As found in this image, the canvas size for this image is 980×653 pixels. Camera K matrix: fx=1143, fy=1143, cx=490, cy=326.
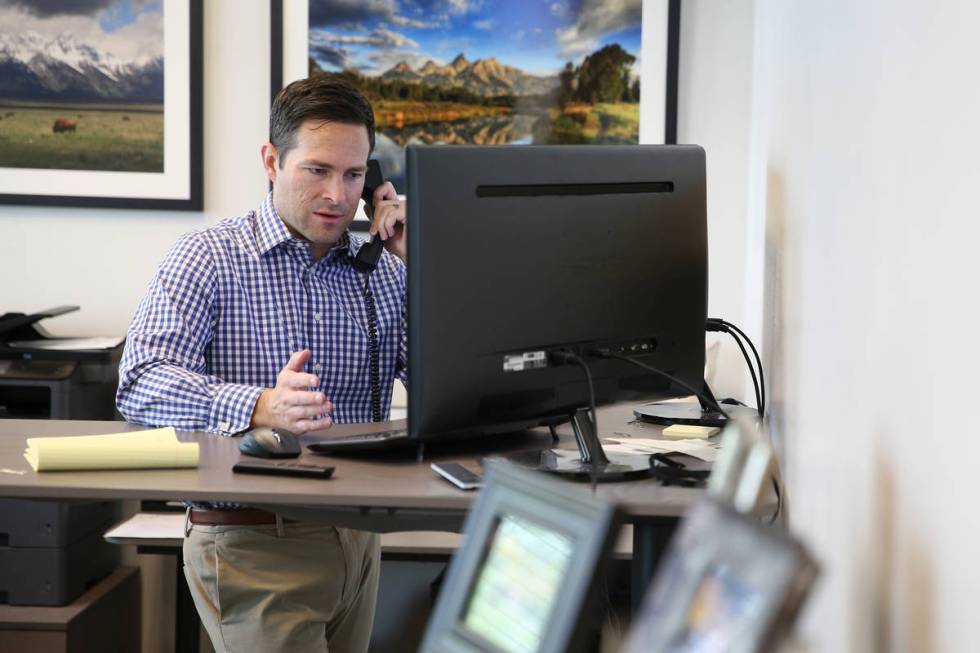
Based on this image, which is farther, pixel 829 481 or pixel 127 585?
pixel 127 585

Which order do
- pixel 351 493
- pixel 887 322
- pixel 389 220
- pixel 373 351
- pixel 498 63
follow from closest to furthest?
pixel 887 322 < pixel 351 493 < pixel 373 351 < pixel 389 220 < pixel 498 63

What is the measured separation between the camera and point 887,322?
1.06 m

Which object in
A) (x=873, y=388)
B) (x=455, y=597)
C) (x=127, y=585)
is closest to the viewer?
(x=455, y=597)

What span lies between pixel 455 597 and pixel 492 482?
0.29 feet

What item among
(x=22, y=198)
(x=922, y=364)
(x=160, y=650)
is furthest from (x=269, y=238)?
(x=160, y=650)

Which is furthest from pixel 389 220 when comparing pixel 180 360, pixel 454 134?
pixel 454 134

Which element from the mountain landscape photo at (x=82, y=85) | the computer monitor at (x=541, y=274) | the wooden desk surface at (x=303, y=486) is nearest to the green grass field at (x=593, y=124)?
the mountain landscape photo at (x=82, y=85)

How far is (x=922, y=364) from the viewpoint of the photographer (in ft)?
3.08

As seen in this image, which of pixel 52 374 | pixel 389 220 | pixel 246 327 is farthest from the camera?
pixel 52 374

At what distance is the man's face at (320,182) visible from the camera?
198cm

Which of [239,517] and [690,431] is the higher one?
[690,431]

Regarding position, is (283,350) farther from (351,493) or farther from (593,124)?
(593,124)

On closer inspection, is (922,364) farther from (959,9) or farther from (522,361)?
(522,361)

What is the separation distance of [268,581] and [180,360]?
0.40 m
